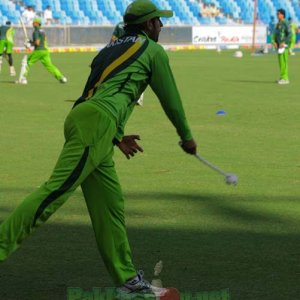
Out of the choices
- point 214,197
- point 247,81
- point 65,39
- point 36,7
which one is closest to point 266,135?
point 214,197

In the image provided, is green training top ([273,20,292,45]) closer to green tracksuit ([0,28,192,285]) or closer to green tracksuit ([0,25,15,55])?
green tracksuit ([0,25,15,55])

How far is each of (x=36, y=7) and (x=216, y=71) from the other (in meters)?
23.2

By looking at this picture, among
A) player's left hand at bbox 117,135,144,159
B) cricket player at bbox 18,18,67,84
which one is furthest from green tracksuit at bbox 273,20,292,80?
player's left hand at bbox 117,135,144,159

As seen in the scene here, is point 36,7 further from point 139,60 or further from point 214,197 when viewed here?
point 139,60

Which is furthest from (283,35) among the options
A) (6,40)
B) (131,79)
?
(131,79)

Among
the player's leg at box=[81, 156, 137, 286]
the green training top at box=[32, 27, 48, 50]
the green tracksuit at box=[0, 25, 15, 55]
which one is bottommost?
the green tracksuit at box=[0, 25, 15, 55]

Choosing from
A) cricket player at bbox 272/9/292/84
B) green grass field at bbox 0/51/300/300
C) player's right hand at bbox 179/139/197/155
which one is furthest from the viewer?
cricket player at bbox 272/9/292/84

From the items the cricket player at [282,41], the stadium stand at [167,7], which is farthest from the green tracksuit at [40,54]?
the stadium stand at [167,7]

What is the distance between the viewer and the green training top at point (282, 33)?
30.2 meters

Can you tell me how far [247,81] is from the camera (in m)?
31.0

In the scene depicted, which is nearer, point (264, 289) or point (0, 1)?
point (264, 289)

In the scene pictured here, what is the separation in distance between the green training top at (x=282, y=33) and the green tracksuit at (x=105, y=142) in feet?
78.5

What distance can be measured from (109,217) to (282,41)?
24.1 meters

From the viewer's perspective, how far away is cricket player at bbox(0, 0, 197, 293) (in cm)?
645
